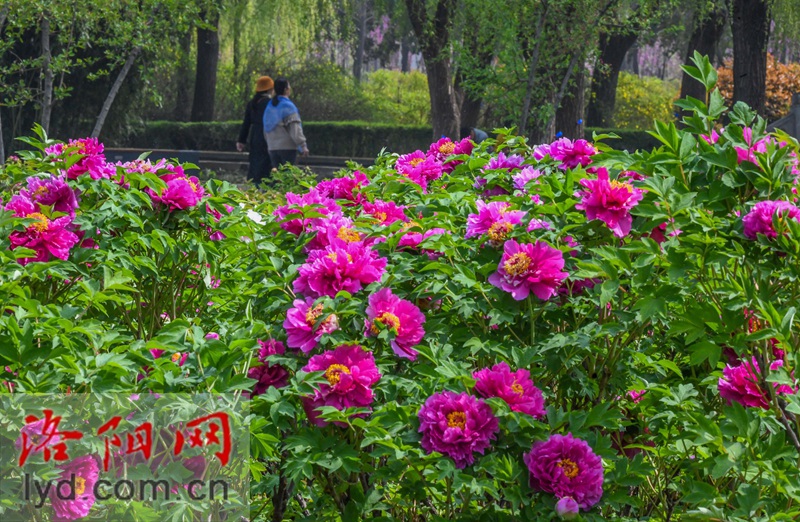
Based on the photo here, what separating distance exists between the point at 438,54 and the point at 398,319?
13.1m

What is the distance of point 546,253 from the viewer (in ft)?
7.46

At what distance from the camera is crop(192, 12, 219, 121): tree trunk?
21.7 m

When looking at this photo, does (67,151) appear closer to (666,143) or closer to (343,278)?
(343,278)

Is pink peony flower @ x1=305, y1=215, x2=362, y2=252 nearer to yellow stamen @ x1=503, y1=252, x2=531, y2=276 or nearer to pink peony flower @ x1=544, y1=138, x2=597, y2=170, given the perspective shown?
yellow stamen @ x1=503, y1=252, x2=531, y2=276

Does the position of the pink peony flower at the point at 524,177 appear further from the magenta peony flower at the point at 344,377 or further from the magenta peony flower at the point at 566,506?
the magenta peony flower at the point at 566,506

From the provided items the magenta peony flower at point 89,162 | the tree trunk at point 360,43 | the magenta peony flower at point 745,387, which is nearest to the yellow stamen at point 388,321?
the magenta peony flower at point 745,387

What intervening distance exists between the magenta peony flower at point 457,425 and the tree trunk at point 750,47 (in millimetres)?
13631

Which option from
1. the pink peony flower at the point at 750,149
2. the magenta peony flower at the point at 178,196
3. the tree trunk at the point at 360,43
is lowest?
the magenta peony flower at the point at 178,196

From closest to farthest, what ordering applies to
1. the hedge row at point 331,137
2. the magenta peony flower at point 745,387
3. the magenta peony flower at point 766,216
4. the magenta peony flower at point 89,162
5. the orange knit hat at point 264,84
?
1. the magenta peony flower at point 766,216
2. the magenta peony flower at point 745,387
3. the magenta peony flower at point 89,162
4. the orange knit hat at point 264,84
5. the hedge row at point 331,137

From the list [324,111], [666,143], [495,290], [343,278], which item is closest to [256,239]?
[343,278]

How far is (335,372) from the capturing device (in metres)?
2.14

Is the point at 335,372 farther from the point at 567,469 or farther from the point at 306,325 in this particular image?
the point at 567,469

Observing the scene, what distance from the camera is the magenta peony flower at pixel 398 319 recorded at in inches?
Result: 87.8

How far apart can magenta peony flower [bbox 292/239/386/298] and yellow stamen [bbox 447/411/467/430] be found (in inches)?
16.7
